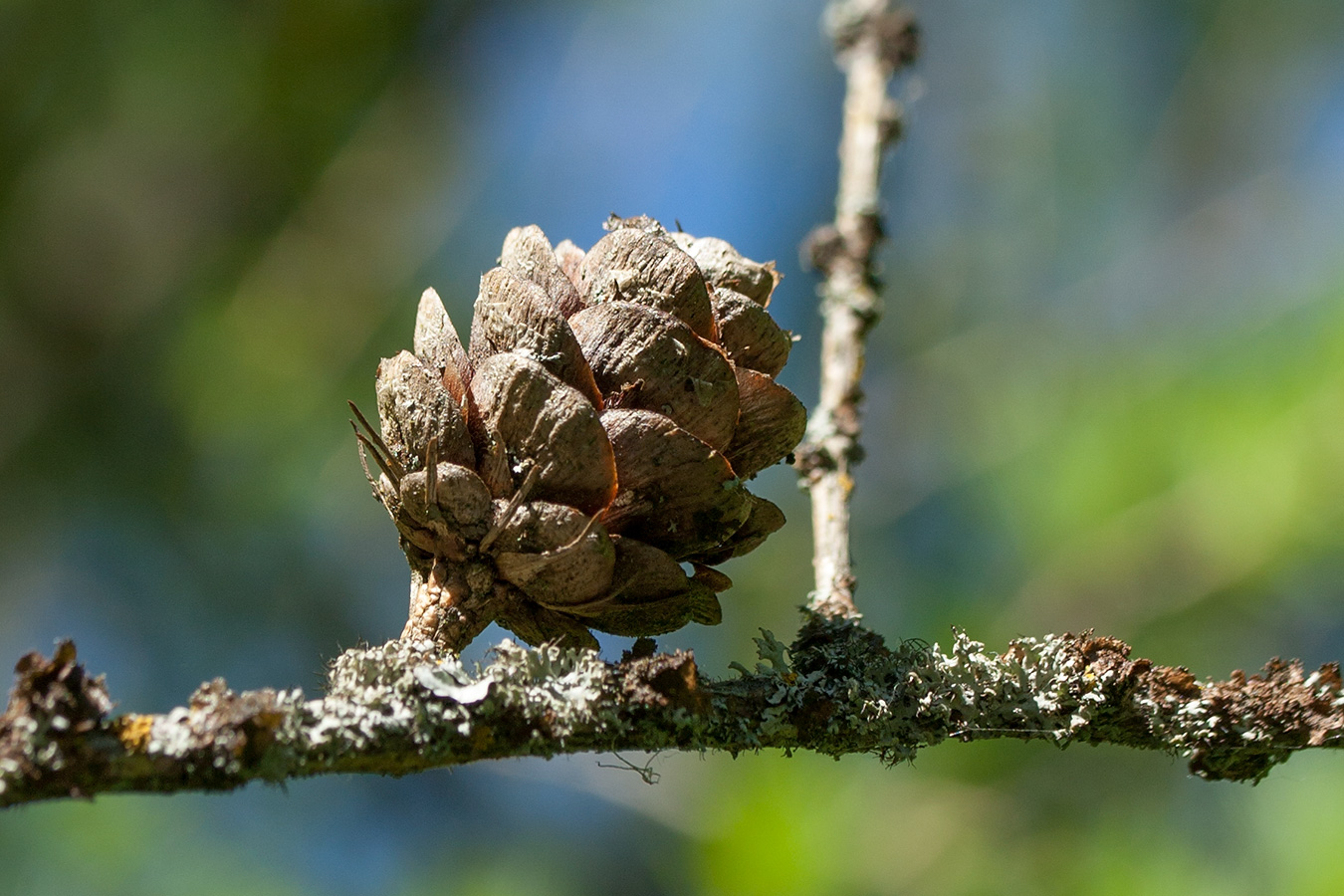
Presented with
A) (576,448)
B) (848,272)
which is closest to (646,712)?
(576,448)

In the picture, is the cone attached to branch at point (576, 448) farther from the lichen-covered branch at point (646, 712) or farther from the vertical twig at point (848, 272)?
the vertical twig at point (848, 272)

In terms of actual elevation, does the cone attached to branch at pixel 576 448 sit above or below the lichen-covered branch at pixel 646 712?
above

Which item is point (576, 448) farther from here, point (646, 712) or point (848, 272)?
point (848, 272)

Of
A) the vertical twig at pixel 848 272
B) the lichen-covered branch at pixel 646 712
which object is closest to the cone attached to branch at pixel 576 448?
the lichen-covered branch at pixel 646 712

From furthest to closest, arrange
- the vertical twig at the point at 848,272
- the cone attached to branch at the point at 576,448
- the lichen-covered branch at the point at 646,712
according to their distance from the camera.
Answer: the vertical twig at the point at 848,272
the cone attached to branch at the point at 576,448
the lichen-covered branch at the point at 646,712

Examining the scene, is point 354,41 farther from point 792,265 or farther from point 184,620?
point 184,620

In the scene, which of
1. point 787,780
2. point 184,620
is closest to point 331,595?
point 184,620

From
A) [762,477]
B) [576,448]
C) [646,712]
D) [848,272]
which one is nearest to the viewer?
[646,712]
